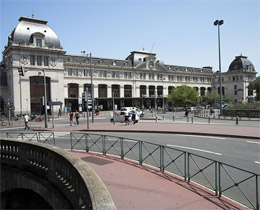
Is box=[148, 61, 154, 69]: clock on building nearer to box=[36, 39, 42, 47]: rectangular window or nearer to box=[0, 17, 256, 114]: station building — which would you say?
box=[0, 17, 256, 114]: station building

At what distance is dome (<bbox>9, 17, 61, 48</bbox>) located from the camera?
5076 centimetres

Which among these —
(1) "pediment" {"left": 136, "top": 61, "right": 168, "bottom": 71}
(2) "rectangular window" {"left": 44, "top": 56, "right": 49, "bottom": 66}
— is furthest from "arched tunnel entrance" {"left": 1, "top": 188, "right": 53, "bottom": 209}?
(1) "pediment" {"left": 136, "top": 61, "right": 168, "bottom": 71}

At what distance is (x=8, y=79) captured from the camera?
55.2 m

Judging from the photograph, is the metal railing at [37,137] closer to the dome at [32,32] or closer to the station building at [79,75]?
the station building at [79,75]

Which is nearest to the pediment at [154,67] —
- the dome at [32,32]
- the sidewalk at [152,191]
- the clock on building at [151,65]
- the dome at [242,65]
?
the clock on building at [151,65]

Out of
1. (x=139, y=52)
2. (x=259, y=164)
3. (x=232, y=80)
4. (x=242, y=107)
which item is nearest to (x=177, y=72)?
(x=139, y=52)

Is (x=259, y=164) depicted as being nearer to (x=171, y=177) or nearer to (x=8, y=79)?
(x=171, y=177)

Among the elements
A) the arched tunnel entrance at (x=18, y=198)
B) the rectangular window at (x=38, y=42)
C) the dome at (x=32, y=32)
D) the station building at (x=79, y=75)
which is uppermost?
the dome at (x=32, y=32)

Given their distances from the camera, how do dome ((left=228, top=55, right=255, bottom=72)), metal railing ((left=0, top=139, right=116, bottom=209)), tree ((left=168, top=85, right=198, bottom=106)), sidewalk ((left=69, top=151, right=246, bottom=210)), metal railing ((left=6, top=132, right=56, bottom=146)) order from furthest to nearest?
dome ((left=228, top=55, right=255, bottom=72))
tree ((left=168, top=85, right=198, bottom=106))
metal railing ((left=6, top=132, right=56, bottom=146))
sidewalk ((left=69, top=151, right=246, bottom=210))
metal railing ((left=0, top=139, right=116, bottom=209))

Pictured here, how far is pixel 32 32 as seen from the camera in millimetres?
52375

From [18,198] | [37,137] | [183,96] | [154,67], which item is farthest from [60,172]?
[154,67]

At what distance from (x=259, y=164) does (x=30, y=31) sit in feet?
184

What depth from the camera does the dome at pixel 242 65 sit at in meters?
91.4

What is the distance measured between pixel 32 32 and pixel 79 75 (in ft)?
57.2
